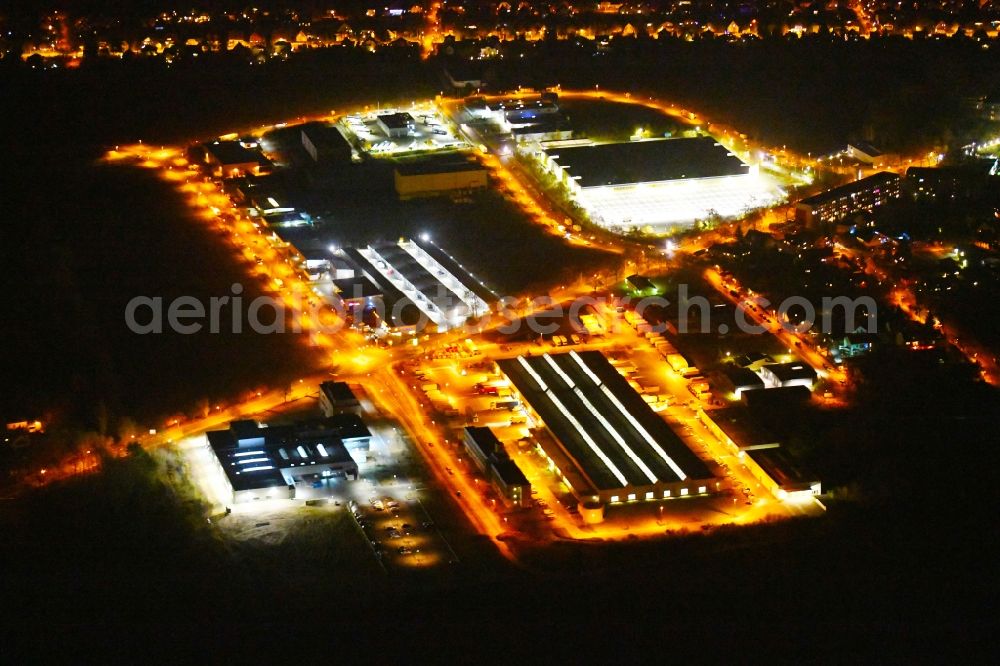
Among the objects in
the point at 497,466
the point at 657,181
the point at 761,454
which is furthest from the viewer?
the point at 657,181

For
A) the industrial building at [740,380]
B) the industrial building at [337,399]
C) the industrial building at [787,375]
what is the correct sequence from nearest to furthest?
the industrial building at [337,399] → the industrial building at [740,380] → the industrial building at [787,375]

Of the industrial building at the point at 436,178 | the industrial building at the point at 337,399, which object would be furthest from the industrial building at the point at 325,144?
the industrial building at the point at 337,399

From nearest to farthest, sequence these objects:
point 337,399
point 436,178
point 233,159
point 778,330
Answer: point 337,399
point 778,330
point 436,178
point 233,159

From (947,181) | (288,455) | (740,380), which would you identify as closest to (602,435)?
(740,380)

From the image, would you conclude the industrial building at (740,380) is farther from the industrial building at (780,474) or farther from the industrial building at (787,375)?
the industrial building at (780,474)

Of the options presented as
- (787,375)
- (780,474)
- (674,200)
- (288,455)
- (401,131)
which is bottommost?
(780,474)

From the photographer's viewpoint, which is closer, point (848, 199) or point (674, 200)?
point (848, 199)

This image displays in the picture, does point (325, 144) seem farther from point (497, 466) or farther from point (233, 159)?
point (497, 466)
